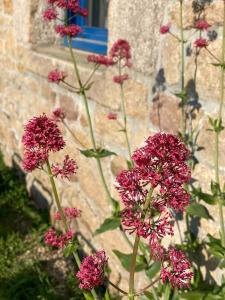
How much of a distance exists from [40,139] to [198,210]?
1303 millimetres

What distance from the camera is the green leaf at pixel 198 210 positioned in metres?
2.53

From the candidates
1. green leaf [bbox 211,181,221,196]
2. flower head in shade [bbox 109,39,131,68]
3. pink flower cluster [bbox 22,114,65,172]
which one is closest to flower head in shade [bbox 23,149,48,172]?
pink flower cluster [bbox 22,114,65,172]

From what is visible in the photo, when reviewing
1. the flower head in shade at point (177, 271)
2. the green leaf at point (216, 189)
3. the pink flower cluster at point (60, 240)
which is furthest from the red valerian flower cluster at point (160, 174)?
the green leaf at point (216, 189)

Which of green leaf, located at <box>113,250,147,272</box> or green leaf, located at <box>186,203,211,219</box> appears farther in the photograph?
green leaf, located at <box>113,250,147,272</box>

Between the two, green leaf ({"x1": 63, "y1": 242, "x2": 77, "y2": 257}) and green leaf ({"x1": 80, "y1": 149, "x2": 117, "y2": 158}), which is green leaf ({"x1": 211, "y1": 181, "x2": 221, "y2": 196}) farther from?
green leaf ({"x1": 63, "y1": 242, "x2": 77, "y2": 257})

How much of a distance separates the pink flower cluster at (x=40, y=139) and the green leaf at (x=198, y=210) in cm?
117

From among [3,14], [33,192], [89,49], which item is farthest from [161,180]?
[3,14]

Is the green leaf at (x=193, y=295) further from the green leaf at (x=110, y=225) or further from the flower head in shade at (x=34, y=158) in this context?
the flower head in shade at (x=34, y=158)

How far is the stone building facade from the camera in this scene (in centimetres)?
266

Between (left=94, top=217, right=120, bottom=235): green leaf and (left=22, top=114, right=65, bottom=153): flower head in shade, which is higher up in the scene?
(left=22, top=114, right=65, bottom=153): flower head in shade

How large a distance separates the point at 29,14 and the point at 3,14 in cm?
88

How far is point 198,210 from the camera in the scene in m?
2.56

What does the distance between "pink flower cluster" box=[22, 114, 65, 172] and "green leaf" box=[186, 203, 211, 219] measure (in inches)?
46.1

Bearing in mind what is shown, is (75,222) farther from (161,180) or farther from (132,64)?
(161,180)
